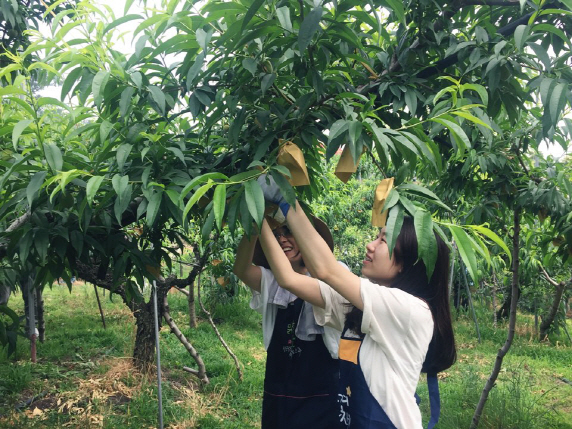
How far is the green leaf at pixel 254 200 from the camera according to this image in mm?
917

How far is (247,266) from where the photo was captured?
5.43ft

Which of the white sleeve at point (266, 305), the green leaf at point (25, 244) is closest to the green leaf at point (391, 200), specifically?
the white sleeve at point (266, 305)

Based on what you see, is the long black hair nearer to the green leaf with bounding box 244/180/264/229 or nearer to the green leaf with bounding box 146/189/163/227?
the green leaf with bounding box 244/180/264/229

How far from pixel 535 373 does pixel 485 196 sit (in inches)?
127

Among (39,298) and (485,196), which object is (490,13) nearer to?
(485,196)

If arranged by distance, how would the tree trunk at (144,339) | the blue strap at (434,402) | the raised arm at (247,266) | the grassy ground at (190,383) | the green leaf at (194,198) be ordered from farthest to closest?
the tree trunk at (144,339)
the grassy ground at (190,383)
the raised arm at (247,266)
the blue strap at (434,402)
the green leaf at (194,198)

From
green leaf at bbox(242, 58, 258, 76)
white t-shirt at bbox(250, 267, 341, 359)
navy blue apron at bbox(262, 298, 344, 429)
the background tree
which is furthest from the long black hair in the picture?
green leaf at bbox(242, 58, 258, 76)

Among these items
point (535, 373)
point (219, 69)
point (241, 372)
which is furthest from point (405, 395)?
point (535, 373)

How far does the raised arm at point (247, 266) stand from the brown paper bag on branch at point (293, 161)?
0.47 metres

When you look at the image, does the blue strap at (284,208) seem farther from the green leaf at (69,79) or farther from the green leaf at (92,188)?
the green leaf at (69,79)

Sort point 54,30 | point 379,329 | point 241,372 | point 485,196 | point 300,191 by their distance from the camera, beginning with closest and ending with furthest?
1. point 54,30
2. point 379,329
3. point 300,191
4. point 485,196
5. point 241,372

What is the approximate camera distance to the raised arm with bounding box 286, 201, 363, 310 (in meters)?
1.22

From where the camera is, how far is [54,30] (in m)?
1.14

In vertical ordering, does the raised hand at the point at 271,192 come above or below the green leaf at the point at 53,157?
below
